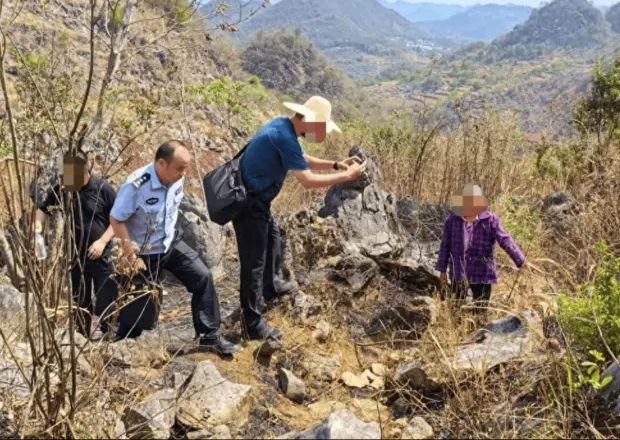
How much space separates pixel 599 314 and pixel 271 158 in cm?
176

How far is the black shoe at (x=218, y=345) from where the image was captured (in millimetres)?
3322

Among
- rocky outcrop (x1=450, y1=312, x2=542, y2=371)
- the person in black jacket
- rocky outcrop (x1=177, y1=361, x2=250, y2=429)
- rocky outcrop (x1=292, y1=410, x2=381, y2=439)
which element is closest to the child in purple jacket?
rocky outcrop (x1=450, y1=312, x2=542, y2=371)

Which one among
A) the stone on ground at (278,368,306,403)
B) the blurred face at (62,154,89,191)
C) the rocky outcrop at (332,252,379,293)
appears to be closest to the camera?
the blurred face at (62,154,89,191)

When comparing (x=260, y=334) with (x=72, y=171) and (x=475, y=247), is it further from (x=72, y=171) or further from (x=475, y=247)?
(x=72, y=171)

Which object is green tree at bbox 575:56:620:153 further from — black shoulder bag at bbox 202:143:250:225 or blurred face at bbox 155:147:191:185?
blurred face at bbox 155:147:191:185

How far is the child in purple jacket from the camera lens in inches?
140

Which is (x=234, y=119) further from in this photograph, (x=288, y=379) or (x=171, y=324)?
(x=288, y=379)

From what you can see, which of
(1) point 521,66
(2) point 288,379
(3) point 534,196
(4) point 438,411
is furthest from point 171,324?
(1) point 521,66

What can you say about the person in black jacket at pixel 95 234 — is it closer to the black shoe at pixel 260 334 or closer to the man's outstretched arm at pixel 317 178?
the black shoe at pixel 260 334

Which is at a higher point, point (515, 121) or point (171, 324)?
point (515, 121)

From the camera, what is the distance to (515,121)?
21.7ft

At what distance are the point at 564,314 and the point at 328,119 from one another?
1550 millimetres

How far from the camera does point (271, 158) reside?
3289mm

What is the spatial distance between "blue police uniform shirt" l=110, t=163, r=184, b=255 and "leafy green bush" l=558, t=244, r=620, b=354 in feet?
6.70
